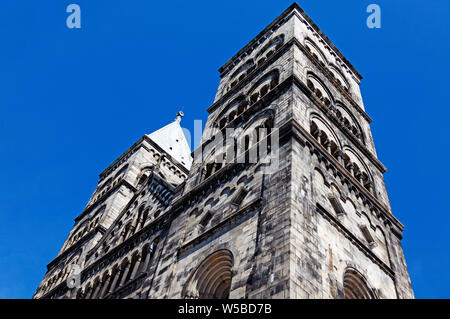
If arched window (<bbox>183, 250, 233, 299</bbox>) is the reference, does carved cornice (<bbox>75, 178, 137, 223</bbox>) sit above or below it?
above

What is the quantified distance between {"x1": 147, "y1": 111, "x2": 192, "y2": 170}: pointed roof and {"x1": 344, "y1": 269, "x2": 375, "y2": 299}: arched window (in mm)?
27524

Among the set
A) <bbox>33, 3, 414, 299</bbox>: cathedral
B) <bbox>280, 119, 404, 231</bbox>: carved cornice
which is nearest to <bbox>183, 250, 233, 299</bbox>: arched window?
<bbox>33, 3, 414, 299</bbox>: cathedral

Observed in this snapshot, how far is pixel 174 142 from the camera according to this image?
45312 mm

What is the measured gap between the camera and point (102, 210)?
33969 millimetres

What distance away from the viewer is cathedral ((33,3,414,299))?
47.1ft

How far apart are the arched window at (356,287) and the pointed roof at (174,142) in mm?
27524

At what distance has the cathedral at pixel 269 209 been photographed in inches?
565

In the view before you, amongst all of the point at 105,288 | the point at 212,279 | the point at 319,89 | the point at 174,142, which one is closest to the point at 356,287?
the point at 212,279

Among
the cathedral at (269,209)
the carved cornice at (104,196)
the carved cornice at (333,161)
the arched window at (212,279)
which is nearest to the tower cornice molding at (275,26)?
the cathedral at (269,209)

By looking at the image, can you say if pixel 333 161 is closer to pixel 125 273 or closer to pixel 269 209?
pixel 269 209

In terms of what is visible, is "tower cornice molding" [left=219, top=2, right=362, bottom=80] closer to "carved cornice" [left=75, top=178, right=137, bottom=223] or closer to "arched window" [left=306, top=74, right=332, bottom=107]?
"arched window" [left=306, top=74, right=332, bottom=107]

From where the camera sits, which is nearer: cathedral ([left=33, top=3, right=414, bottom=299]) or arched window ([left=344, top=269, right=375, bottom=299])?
cathedral ([left=33, top=3, right=414, bottom=299])

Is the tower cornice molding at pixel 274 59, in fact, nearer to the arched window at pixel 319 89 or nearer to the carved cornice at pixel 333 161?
the arched window at pixel 319 89

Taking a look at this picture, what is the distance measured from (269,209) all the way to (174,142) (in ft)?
101
